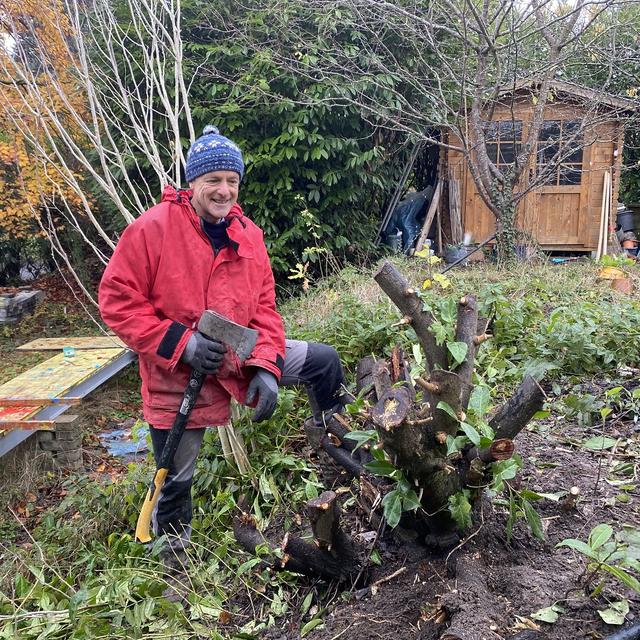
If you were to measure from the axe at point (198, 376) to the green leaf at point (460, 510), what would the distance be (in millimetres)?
1140

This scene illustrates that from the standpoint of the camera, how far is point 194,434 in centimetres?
267

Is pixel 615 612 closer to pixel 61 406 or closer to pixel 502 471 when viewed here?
pixel 502 471

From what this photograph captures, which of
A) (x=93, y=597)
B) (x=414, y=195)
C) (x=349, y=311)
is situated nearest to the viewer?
(x=93, y=597)

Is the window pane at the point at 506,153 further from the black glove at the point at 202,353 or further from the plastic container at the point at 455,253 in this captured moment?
the black glove at the point at 202,353

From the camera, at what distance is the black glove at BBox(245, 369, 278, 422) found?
103 inches

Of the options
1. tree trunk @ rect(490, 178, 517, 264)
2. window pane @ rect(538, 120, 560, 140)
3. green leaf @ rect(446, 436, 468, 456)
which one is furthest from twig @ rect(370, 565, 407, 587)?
window pane @ rect(538, 120, 560, 140)

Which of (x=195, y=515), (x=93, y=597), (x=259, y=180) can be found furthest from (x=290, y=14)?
(x=93, y=597)

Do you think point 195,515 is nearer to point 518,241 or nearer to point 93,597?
point 93,597

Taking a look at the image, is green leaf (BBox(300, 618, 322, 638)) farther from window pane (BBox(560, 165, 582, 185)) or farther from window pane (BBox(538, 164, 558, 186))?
window pane (BBox(560, 165, 582, 185))

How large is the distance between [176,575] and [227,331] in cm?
116

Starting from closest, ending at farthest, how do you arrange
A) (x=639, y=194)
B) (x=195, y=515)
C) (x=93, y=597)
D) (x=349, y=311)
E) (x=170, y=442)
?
(x=93, y=597) → (x=170, y=442) → (x=195, y=515) → (x=349, y=311) → (x=639, y=194)

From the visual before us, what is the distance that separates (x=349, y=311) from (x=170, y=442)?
259cm

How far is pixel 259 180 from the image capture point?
8.38 metres

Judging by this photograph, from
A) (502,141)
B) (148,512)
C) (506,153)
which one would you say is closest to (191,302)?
(148,512)
